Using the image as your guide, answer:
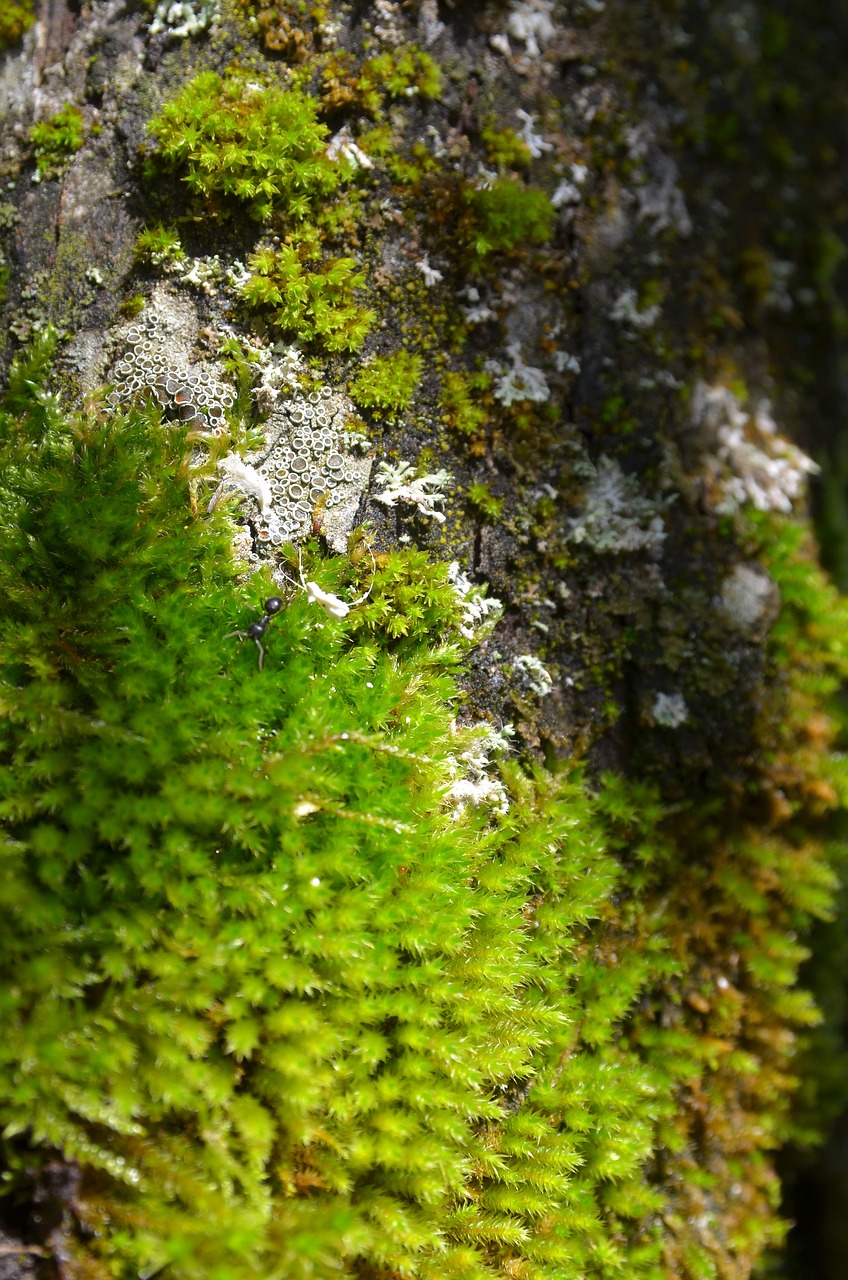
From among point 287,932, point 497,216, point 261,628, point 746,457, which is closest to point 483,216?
point 497,216

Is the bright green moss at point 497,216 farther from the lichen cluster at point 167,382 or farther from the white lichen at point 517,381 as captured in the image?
the lichen cluster at point 167,382

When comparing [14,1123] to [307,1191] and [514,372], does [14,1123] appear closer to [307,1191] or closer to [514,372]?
[307,1191]

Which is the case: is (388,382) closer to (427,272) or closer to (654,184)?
(427,272)

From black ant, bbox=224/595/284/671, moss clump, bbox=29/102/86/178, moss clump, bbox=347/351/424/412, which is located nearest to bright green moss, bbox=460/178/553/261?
moss clump, bbox=347/351/424/412

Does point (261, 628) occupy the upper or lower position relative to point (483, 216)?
lower

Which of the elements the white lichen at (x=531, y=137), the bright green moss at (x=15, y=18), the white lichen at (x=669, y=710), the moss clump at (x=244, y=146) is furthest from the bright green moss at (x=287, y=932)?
the white lichen at (x=531, y=137)

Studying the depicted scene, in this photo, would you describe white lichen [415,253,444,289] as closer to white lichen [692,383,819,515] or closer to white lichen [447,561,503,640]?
white lichen [447,561,503,640]
